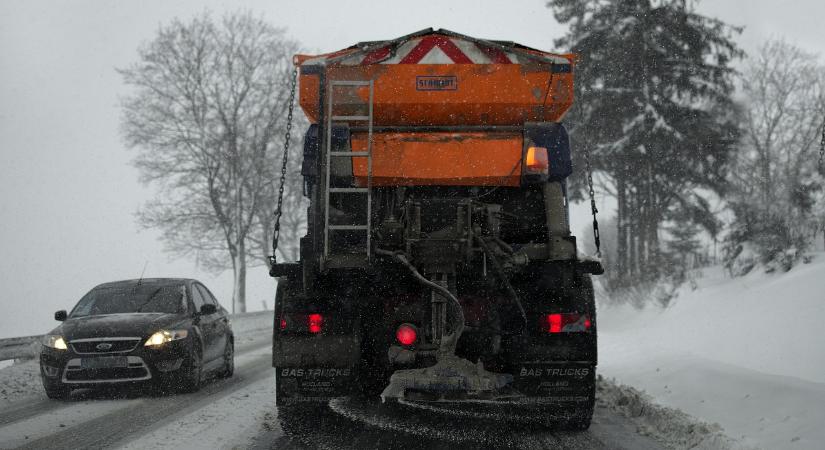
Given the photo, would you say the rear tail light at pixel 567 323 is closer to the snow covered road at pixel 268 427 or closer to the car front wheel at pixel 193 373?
the snow covered road at pixel 268 427

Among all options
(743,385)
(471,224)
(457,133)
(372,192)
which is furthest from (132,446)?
(743,385)

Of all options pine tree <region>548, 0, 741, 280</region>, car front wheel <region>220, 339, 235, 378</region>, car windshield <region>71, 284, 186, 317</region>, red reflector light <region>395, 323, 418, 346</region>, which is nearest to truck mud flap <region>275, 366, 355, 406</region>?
red reflector light <region>395, 323, 418, 346</region>

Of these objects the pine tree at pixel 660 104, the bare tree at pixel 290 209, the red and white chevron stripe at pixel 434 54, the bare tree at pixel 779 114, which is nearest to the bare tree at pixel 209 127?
the bare tree at pixel 290 209

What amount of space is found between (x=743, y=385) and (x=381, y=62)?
14.1 feet

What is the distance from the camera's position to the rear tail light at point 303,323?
6.25 metres

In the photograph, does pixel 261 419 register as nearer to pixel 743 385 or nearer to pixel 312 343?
pixel 312 343

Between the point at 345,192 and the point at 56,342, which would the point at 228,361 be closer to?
the point at 56,342

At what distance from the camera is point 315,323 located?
20.5ft

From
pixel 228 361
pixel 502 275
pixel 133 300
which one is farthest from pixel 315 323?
pixel 228 361

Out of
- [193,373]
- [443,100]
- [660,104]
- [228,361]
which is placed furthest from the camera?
[660,104]

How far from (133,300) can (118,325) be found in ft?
3.83

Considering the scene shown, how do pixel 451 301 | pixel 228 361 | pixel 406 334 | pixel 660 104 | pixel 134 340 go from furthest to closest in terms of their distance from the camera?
pixel 660 104, pixel 228 361, pixel 134 340, pixel 406 334, pixel 451 301

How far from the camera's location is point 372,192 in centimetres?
653

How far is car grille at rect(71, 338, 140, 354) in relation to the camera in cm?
909
